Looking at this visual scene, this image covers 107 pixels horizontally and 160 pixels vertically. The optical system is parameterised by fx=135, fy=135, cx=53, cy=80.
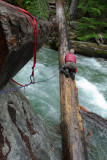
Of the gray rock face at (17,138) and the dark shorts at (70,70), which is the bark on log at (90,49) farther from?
the gray rock face at (17,138)

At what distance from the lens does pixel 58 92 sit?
5.30 meters

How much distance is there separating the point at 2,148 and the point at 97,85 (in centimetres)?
563

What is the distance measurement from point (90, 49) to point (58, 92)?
18.4 feet

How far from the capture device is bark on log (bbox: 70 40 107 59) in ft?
31.4

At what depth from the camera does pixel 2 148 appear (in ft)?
5.08

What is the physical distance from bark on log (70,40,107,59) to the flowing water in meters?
0.42

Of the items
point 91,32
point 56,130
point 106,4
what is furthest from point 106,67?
point 56,130

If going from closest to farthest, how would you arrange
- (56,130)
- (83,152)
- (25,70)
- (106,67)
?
(83,152) < (56,130) < (25,70) < (106,67)

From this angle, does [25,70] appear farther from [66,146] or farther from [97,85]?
[66,146]

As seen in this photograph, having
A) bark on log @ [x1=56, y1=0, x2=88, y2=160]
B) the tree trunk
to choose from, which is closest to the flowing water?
bark on log @ [x1=56, y1=0, x2=88, y2=160]

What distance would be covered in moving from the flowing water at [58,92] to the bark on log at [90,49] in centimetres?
42

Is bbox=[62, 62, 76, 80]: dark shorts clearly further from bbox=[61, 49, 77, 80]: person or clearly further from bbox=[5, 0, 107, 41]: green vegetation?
bbox=[5, 0, 107, 41]: green vegetation

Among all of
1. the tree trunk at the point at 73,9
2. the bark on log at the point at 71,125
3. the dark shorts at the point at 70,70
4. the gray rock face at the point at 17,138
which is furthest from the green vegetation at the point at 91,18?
the gray rock face at the point at 17,138

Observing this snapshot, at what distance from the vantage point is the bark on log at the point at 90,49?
9.56 m
